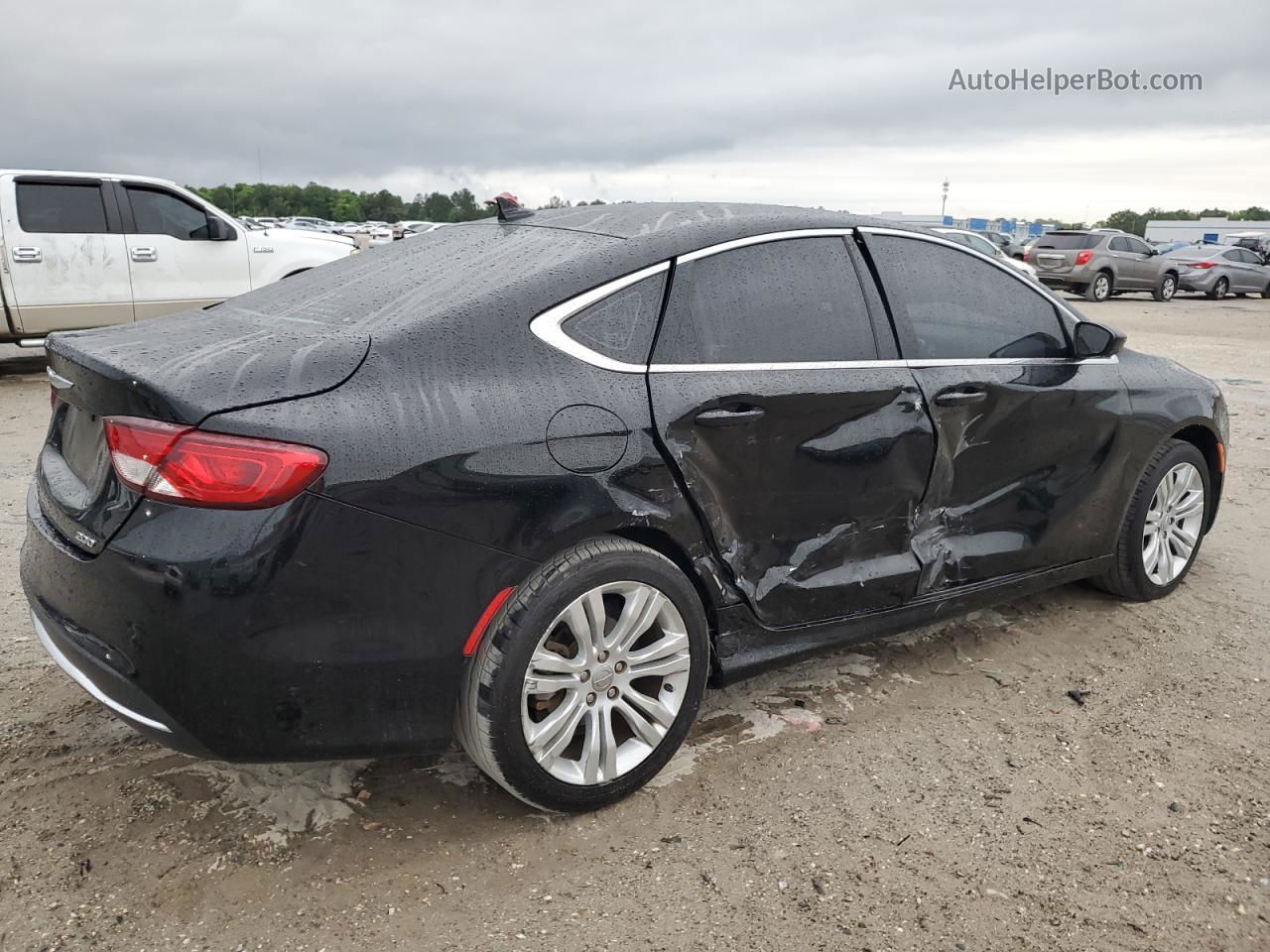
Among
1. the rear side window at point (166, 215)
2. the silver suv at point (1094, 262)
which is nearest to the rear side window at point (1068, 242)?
the silver suv at point (1094, 262)

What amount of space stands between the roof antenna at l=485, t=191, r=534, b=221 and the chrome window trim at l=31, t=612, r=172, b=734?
1.91 meters

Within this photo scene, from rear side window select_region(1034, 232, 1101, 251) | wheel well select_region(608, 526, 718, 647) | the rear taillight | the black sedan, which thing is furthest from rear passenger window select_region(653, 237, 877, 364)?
rear side window select_region(1034, 232, 1101, 251)

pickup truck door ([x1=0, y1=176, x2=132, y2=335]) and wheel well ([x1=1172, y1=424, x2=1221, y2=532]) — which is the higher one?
pickup truck door ([x1=0, y1=176, x2=132, y2=335])

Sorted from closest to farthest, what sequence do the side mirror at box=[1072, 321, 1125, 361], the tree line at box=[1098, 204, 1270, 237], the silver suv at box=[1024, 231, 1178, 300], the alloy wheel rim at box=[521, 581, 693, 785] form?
the alloy wheel rim at box=[521, 581, 693, 785] → the side mirror at box=[1072, 321, 1125, 361] → the silver suv at box=[1024, 231, 1178, 300] → the tree line at box=[1098, 204, 1270, 237]

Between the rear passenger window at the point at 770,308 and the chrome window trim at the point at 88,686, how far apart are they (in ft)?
5.01

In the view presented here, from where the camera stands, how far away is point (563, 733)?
2.62m

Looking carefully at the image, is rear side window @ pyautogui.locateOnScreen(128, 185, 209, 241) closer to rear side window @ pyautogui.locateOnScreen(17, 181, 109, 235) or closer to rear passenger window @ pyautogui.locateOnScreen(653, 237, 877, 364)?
rear side window @ pyautogui.locateOnScreen(17, 181, 109, 235)

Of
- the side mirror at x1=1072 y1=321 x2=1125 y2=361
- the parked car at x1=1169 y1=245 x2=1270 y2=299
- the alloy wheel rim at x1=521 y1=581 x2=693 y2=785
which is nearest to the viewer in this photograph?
the alloy wheel rim at x1=521 y1=581 x2=693 y2=785

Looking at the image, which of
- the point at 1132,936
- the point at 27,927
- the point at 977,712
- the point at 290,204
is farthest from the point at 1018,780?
the point at 290,204

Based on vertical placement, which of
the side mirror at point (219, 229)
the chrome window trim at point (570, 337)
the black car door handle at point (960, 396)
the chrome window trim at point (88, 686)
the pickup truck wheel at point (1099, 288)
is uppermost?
the side mirror at point (219, 229)

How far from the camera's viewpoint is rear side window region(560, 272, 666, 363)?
2697 millimetres

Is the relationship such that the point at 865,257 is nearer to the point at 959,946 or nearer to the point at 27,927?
the point at 959,946

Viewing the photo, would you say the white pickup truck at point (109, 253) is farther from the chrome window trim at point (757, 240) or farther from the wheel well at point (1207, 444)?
the wheel well at point (1207, 444)

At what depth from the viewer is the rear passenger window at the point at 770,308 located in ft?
9.46
